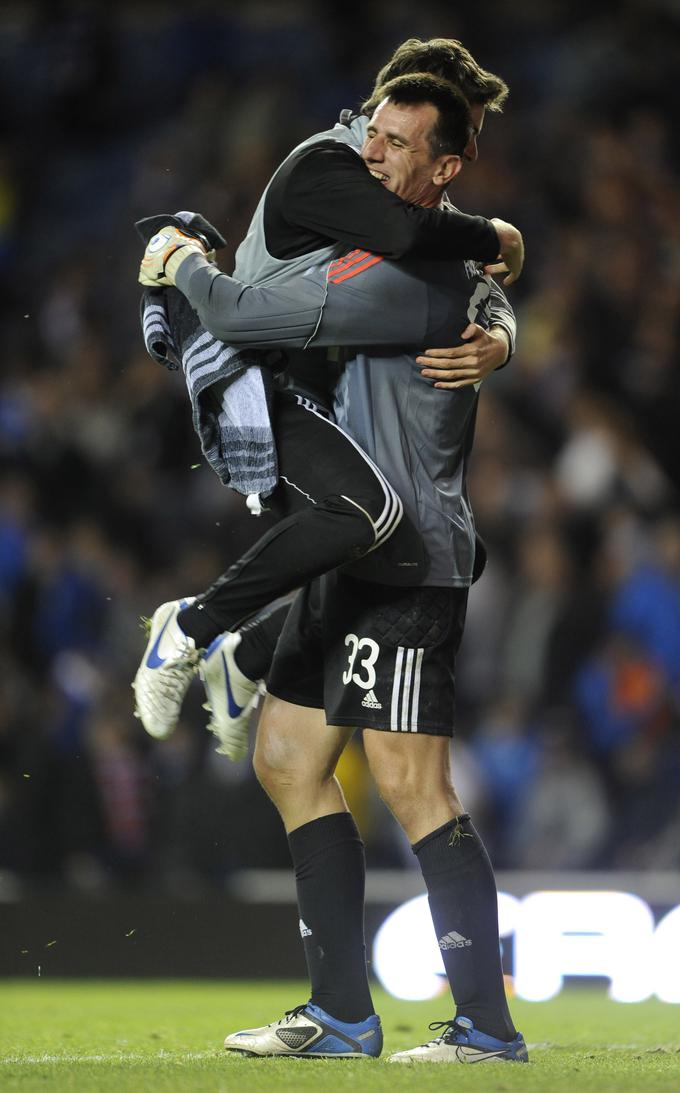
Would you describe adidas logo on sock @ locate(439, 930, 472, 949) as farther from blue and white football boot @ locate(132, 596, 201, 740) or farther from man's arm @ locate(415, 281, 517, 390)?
man's arm @ locate(415, 281, 517, 390)

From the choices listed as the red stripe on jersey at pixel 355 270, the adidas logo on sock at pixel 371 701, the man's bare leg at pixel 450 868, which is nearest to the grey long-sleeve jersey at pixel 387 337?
the red stripe on jersey at pixel 355 270

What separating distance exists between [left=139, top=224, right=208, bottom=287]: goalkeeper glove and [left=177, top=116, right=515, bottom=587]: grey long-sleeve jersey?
45 millimetres

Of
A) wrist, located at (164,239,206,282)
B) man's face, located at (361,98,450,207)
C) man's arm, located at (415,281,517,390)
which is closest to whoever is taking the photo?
man's face, located at (361,98,450,207)

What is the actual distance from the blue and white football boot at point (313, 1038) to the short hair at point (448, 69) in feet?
6.68

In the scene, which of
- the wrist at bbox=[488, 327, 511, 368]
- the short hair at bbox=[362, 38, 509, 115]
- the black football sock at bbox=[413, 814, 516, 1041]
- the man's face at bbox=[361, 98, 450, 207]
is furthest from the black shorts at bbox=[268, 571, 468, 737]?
the short hair at bbox=[362, 38, 509, 115]

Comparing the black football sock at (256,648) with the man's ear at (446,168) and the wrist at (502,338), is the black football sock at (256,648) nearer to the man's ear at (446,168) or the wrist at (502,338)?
the wrist at (502,338)

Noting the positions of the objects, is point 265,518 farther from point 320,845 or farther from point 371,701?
point 371,701

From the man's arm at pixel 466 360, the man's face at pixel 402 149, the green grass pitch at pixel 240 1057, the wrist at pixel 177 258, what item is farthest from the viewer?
the wrist at pixel 177 258

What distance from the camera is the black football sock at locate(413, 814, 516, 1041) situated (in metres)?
3.45

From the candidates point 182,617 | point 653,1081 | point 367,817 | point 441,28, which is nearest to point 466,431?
point 182,617

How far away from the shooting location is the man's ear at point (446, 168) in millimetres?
3539

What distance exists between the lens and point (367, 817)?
7.81 meters

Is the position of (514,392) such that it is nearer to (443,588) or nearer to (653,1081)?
(443,588)

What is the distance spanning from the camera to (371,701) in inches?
138
